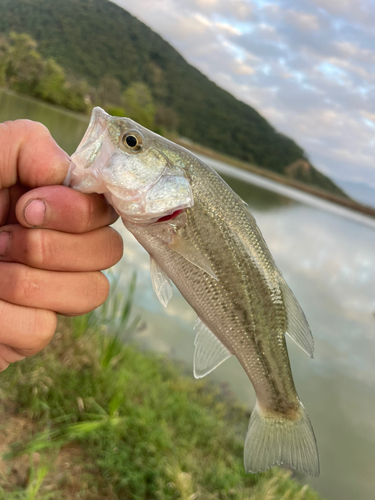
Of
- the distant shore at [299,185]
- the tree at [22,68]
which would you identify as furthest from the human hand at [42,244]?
the distant shore at [299,185]

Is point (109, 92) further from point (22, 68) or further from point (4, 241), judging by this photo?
point (4, 241)

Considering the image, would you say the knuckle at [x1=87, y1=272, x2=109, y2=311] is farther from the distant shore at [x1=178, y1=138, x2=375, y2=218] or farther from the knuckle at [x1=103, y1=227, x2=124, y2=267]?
the distant shore at [x1=178, y1=138, x2=375, y2=218]

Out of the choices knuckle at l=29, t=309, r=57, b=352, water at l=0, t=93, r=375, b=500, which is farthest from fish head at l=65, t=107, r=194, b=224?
water at l=0, t=93, r=375, b=500

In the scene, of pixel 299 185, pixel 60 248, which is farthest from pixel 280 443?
pixel 299 185

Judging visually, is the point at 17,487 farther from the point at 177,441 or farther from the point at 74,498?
the point at 177,441

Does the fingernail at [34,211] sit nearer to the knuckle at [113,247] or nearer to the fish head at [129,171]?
the fish head at [129,171]
